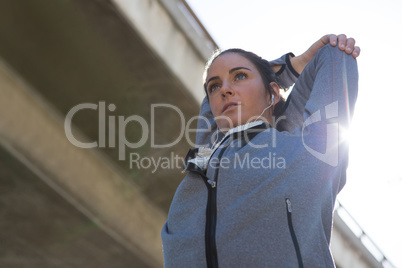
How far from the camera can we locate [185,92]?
657cm

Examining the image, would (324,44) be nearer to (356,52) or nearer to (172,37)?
(356,52)

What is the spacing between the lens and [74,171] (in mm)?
7023

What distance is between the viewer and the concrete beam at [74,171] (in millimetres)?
6223

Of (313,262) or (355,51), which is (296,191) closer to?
(313,262)

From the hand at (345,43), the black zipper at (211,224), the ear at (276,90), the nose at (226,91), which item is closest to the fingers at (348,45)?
the hand at (345,43)

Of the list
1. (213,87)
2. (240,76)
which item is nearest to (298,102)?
(240,76)

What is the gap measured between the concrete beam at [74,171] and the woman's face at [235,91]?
13.2 ft

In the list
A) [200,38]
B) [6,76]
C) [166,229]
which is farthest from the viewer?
[200,38]

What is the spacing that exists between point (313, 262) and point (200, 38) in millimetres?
5233

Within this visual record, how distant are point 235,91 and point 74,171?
4833 millimetres

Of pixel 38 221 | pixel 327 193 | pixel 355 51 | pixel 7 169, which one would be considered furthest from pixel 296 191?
pixel 38 221

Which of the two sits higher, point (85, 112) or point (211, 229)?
point (85, 112)

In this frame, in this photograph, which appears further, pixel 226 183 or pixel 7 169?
pixel 7 169

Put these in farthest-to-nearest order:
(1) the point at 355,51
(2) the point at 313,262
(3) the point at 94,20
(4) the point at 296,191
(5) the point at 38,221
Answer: (5) the point at 38,221 → (3) the point at 94,20 → (1) the point at 355,51 → (4) the point at 296,191 → (2) the point at 313,262
